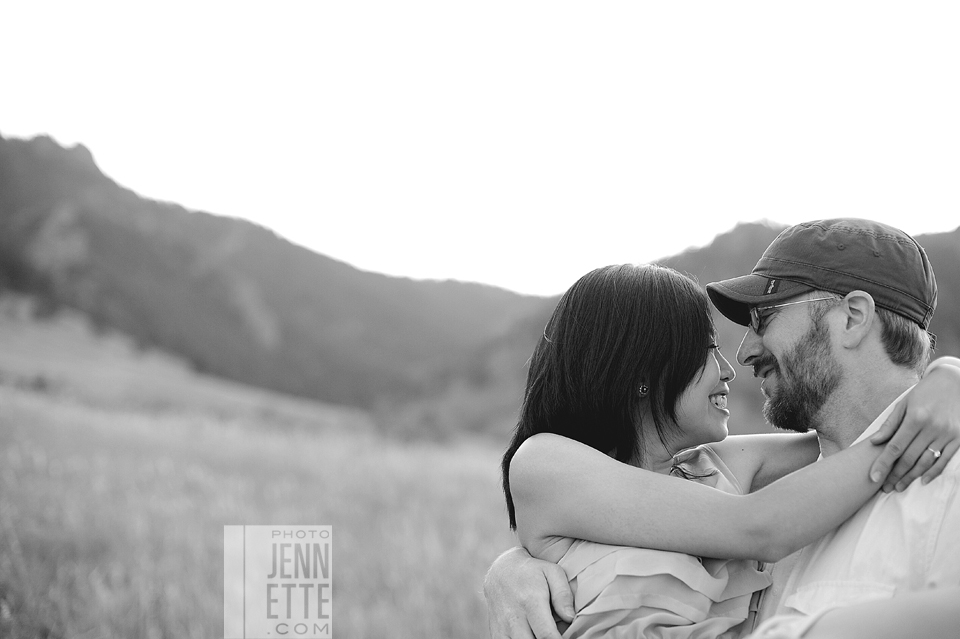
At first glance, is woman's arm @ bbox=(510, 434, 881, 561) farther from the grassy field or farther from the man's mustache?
the grassy field

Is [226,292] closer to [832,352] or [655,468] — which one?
[655,468]

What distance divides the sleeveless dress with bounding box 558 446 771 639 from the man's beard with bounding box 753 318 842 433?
22.5 inches

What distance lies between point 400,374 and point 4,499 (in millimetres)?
39380

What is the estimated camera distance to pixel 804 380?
2410 millimetres

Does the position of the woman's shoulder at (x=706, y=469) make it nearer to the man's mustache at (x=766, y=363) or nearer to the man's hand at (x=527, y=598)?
the man's mustache at (x=766, y=363)

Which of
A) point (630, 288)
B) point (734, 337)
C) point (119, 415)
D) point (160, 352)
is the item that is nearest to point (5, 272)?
point (160, 352)

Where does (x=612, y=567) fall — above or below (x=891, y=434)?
below

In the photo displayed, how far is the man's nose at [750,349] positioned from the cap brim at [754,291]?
0.30 feet

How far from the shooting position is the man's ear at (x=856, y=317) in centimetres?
226

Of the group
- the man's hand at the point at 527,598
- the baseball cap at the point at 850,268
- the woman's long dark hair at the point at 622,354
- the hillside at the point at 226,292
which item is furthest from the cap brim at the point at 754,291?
the hillside at the point at 226,292

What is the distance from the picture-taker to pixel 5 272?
113 ft

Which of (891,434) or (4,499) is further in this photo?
(4,499)

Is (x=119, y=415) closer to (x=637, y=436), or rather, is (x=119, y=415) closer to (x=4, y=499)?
(x=4, y=499)

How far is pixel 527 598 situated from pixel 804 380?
3.60 ft
